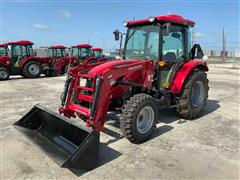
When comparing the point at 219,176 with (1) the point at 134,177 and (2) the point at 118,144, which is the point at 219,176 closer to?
(1) the point at 134,177

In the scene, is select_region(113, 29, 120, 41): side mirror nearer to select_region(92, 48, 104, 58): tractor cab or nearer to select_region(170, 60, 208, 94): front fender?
select_region(170, 60, 208, 94): front fender

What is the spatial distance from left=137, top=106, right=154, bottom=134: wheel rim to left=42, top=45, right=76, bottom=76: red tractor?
1247 centimetres

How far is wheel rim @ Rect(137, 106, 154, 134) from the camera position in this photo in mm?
4219

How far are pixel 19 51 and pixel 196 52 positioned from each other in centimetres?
1225

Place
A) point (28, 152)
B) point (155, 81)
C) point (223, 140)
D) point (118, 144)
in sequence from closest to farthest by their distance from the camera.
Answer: point (28, 152) → point (118, 144) → point (223, 140) → point (155, 81)

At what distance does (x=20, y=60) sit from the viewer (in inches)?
585

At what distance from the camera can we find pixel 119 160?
3623 millimetres

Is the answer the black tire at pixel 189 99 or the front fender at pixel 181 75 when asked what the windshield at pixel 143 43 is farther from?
the black tire at pixel 189 99

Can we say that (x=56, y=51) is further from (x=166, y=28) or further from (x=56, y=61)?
A: (x=166, y=28)

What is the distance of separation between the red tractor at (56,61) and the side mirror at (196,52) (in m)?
11.3

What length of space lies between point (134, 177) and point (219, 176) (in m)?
1.18

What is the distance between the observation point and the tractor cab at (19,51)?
1452 cm

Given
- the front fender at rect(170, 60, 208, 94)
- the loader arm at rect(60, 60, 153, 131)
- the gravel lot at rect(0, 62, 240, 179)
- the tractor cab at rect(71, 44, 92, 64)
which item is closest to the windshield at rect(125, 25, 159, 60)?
the loader arm at rect(60, 60, 153, 131)

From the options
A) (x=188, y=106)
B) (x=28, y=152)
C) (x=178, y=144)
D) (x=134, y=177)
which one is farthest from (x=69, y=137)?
(x=188, y=106)
